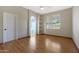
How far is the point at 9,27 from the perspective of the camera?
183 cm

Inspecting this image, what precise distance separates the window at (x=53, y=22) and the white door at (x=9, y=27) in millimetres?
661

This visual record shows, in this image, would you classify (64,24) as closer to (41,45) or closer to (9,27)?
(41,45)

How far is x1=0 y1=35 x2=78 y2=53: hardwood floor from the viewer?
1.68m

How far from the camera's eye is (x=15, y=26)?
6.11 ft

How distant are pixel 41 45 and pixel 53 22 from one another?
0.50 m

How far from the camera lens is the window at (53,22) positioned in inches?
71.3

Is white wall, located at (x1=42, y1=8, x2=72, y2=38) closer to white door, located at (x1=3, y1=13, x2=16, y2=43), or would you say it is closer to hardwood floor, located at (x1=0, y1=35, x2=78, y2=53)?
hardwood floor, located at (x1=0, y1=35, x2=78, y2=53)

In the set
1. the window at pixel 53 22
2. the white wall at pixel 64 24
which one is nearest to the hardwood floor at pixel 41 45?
the white wall at pixel 64 24

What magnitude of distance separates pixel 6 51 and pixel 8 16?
630 mm

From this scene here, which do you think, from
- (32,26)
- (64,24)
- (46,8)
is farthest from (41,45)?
(46,8)

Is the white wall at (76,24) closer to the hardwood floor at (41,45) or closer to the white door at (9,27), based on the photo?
the hardwood floor at (41,45)
